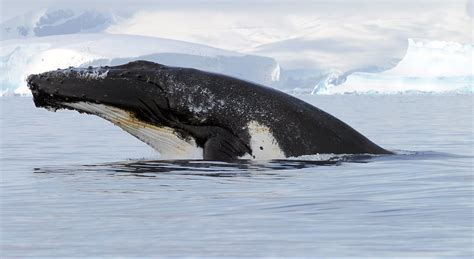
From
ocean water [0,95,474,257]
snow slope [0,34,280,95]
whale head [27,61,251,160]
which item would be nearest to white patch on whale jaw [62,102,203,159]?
whale head [27,61,251,160]

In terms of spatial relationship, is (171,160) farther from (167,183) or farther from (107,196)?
(107,196)

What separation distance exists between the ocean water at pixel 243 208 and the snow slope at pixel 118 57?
121113 mm

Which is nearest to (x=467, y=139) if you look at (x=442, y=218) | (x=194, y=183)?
(x=194, y=183)

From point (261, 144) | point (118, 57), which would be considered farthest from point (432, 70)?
point (261, 144)

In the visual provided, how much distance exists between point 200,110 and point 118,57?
471 feet

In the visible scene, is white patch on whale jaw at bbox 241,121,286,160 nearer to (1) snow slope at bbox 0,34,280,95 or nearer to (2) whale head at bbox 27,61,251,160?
(2) whale head at bbox 27,61,251,160

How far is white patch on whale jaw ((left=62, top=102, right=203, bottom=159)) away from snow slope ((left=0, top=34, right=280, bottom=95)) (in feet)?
393

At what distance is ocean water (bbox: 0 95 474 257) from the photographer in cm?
692

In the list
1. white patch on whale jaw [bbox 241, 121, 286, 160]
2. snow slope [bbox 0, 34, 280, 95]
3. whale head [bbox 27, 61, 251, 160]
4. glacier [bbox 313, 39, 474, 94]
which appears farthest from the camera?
snow slope [bbox 0, 34, 280, 95]

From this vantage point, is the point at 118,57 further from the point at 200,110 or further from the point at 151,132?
the point at 200,110

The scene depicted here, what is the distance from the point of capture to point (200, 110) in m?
12.2

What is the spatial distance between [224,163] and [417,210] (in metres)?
3.63

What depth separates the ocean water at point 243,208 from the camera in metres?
6.92

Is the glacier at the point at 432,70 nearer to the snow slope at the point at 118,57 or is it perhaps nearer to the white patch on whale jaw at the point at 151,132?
the snow slope at the point at 118,57
